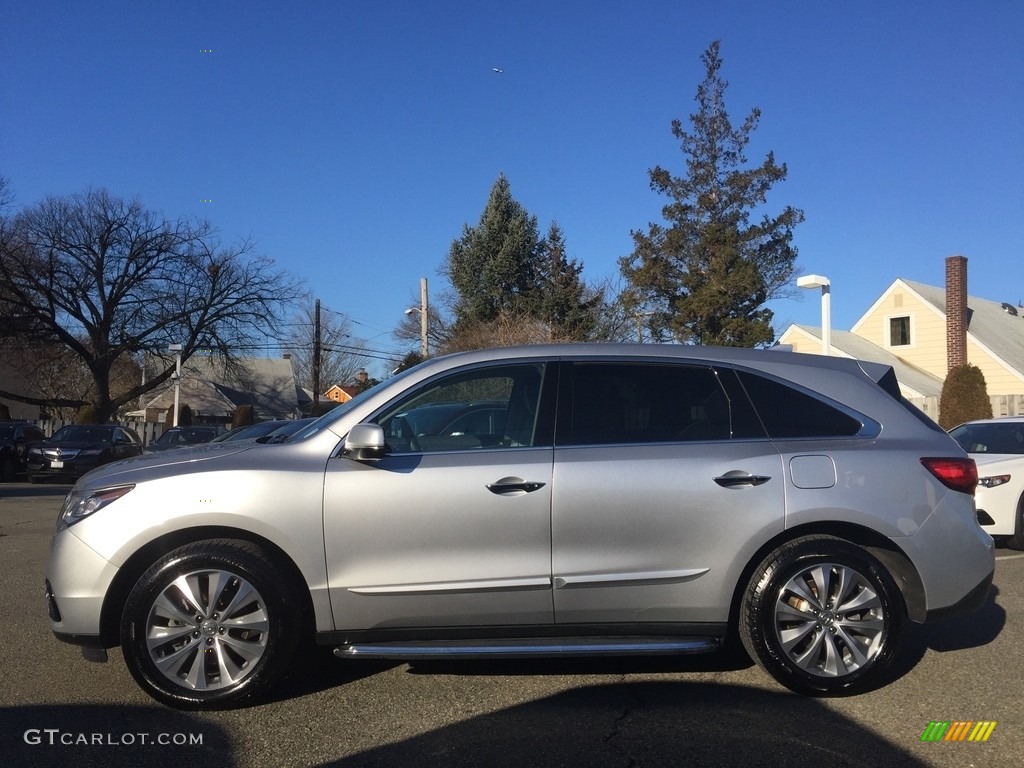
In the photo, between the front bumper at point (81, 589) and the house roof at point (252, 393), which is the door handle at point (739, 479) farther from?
the house roof at point (252, 393)

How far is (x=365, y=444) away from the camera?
14.6 feet

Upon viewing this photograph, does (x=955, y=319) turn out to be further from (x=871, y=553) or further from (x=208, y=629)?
(x=208, y=629)

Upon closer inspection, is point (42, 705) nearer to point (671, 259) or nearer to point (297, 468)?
point (297, 468)

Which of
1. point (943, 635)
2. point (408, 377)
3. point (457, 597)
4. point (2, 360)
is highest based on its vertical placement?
point (2, 360)

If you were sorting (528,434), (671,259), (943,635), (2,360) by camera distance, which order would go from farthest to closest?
(2,360) → (671,259) → (943,635) → (528,434)

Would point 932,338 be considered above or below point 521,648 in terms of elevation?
above

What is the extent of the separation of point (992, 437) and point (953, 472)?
6.15 m

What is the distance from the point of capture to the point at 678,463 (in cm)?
469

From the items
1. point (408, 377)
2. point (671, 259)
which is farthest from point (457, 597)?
point (671, 259)

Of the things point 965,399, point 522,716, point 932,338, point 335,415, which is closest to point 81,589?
point 335,415

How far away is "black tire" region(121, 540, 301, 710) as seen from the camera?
4414mm

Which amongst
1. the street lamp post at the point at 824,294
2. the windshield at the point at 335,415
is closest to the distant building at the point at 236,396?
the street lamp post at the point at 824,294

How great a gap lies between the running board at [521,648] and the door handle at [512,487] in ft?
2.51

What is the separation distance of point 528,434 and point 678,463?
0.80 m
